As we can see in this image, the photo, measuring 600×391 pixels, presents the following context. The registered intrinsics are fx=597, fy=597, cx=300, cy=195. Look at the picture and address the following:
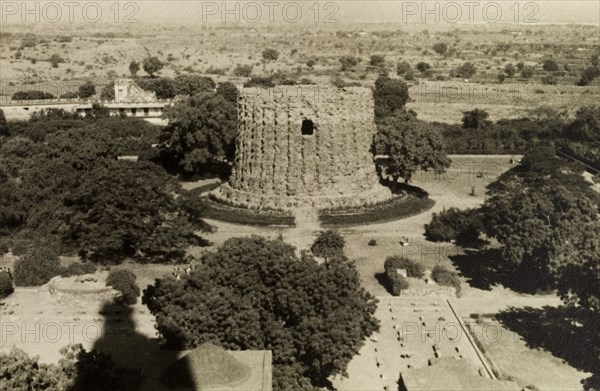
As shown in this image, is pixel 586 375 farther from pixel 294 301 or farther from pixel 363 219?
pixel 363 219

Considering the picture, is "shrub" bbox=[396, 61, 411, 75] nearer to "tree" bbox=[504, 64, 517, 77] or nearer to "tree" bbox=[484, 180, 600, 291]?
"tree" bbox=[504, 64, 517, 77]

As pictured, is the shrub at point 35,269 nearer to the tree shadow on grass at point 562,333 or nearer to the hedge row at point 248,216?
the hedge row at point 248,216

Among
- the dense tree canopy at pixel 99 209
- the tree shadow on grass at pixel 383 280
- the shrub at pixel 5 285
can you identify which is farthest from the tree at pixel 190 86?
the tree shadow on grass at pixel 383 280

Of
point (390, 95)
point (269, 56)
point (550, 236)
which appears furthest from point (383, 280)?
point (269, 56)

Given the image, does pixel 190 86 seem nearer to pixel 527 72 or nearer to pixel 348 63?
pixel 348 63

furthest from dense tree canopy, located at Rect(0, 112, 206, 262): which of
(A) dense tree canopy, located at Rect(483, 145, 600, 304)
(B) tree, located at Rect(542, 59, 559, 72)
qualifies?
(B) tree, located at Rect(542, 59, 559, 72)
